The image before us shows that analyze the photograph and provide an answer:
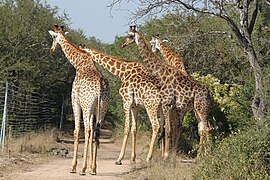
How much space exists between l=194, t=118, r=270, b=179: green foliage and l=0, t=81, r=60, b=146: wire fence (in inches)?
306

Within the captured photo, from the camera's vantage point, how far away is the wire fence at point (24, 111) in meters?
17.7

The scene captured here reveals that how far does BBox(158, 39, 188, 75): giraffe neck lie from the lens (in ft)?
52.2

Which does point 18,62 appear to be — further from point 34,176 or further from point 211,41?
point 34,176

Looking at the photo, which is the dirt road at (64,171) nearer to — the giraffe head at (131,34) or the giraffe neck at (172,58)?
the giraffe neck at (172,58)

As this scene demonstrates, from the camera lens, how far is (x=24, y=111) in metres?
20.2

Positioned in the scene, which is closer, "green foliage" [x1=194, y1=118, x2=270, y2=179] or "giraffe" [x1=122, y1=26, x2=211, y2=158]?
"green foliage" [x1=194, y1=118, x2=270, y2=179]

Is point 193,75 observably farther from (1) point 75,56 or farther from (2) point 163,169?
(2) point 163,169

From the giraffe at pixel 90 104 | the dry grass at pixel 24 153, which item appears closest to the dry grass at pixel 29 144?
the dry grass at pixel 24 153

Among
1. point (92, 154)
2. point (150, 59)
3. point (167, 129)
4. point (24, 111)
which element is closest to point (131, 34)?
point (150, 59)

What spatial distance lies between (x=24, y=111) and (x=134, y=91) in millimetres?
7052

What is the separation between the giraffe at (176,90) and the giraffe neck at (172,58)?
932 mm

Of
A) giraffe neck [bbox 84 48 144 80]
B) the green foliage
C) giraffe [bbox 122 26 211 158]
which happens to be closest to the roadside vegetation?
the green foliage

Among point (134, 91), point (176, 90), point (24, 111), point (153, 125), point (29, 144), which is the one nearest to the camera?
point (153, 125)

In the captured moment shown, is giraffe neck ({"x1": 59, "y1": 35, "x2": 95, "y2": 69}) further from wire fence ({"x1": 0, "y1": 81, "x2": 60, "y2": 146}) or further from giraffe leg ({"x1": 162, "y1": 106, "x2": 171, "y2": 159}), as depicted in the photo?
wire fence ({"x1": 0, "y1": 81, "x2": 60, "y2": 146})
